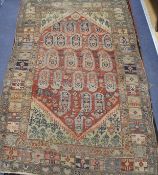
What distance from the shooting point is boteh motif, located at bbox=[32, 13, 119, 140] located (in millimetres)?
2402

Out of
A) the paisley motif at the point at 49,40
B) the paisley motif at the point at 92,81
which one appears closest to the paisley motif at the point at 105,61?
the paisley motif at the point at 92,81

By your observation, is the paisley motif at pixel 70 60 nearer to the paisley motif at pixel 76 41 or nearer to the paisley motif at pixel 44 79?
the paisley motif at pixel 76 41

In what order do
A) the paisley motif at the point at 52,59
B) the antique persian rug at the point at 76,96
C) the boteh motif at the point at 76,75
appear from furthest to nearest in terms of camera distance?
the paisley motif at the point at 52,59, the boteh motif at the point at 76,75, the antique persian rug at the point at 76,96

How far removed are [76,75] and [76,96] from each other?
0.84ft

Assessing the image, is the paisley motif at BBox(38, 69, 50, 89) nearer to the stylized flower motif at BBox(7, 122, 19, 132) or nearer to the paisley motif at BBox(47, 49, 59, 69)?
the paisley motif at BBox(47, 49, 59, 69)

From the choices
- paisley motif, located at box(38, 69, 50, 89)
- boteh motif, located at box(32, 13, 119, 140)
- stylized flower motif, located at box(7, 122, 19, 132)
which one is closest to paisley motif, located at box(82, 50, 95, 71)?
boteh motif, located at box(32, 13, 119, 140)

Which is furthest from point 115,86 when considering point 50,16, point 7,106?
point 50,16

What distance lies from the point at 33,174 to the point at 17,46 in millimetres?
1340

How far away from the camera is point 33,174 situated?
2082mm

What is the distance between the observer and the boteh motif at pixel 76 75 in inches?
94.6

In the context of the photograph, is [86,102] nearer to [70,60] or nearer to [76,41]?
[70,60]

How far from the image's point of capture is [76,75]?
2.71 m

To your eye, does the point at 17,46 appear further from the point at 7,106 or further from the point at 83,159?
the point at 83,159

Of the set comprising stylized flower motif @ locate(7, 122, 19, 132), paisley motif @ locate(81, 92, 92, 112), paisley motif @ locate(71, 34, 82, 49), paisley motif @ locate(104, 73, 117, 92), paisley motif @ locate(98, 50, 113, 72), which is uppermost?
paisley motif @ locate(71, 34, 82, 49)
